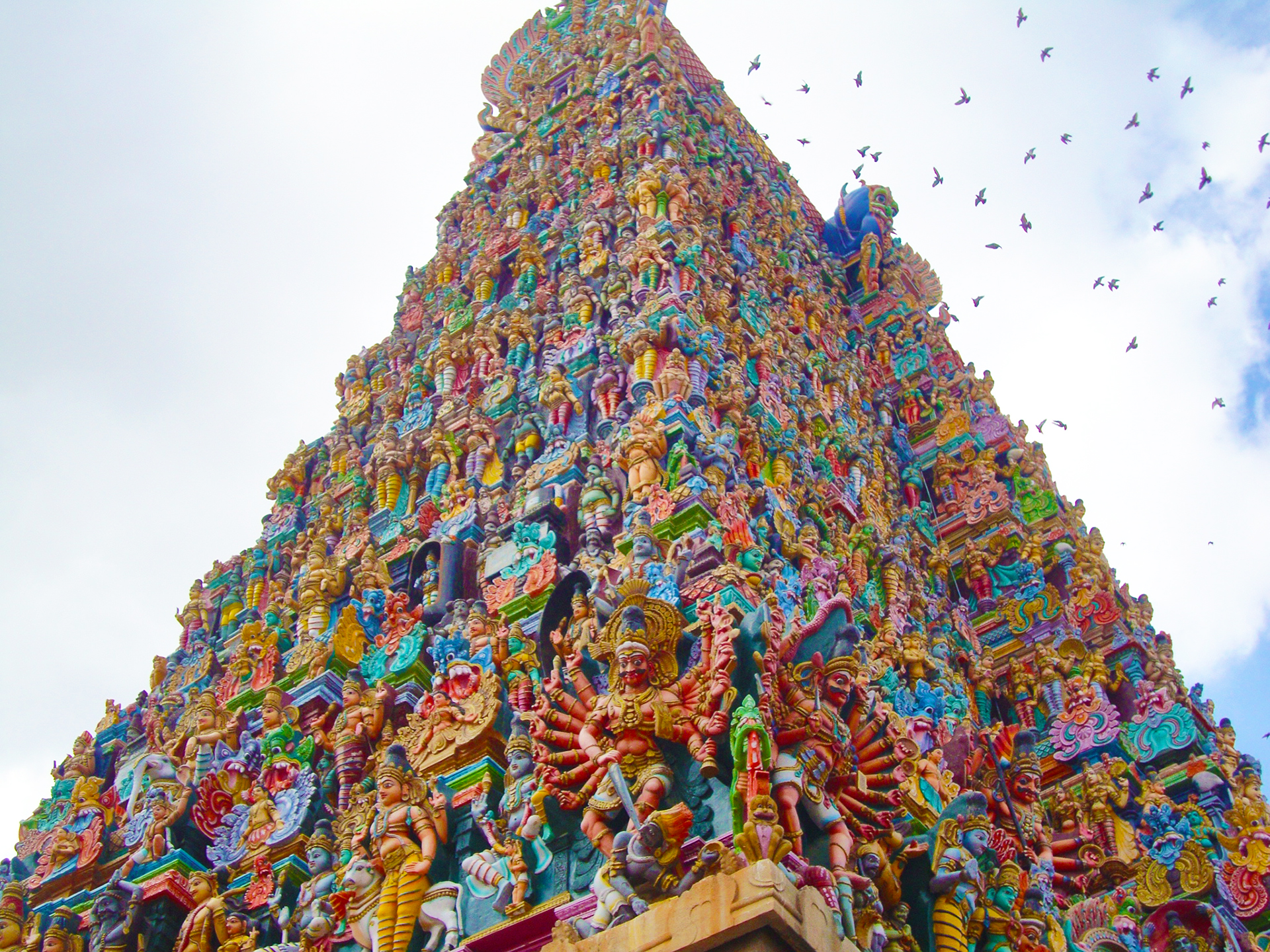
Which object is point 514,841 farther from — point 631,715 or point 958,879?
point 958,879

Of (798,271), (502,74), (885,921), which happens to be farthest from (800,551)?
(502,74)

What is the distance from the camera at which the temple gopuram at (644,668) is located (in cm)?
648

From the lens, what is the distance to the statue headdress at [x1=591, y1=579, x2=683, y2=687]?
6789 millimetres

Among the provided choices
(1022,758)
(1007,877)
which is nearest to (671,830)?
(1007,877)

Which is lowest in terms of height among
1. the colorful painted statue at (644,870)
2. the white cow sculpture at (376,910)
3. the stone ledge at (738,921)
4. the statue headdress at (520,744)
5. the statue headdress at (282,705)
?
the stone ledge at (738,921)

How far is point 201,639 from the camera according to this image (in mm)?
11570

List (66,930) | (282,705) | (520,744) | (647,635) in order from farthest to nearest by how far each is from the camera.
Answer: (282,705) → (66,930) → (520,744) → (647,635)

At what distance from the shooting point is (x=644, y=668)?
22.0ft

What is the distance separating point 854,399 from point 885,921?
768 cm

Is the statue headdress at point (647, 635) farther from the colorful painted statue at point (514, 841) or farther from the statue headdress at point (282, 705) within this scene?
the statue headdress at point (282, 705)

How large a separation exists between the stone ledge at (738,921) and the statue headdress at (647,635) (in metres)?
1.35

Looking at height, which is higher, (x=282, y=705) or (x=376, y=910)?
(x=282, y=705)

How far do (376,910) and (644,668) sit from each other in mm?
1774

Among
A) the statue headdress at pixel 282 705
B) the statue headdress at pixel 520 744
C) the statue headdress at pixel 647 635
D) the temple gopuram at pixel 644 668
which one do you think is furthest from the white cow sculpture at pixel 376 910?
the statue headdress at pixel 282 705
